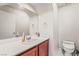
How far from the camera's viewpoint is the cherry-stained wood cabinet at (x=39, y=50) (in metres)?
1.38

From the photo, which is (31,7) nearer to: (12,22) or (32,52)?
(12,22)

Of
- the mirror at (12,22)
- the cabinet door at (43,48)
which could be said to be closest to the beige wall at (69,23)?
the cabinet door at (43,48)

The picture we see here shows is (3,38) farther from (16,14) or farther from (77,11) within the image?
(77,11)

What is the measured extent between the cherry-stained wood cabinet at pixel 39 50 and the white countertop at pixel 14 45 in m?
0.05

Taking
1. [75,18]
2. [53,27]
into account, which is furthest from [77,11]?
[53,27]

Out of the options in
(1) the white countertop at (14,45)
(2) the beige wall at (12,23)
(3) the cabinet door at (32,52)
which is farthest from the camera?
(2) the beige wall at (12,23)

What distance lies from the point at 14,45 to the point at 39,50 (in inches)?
15.6

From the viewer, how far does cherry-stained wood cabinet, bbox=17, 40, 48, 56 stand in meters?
1.38

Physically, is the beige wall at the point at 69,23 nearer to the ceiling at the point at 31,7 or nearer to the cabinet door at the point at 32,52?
the ceiling at the point at 31,7

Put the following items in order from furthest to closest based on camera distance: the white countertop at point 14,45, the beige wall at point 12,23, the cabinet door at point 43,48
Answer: the cabinet door at point 43,48, the beige wall at point 12,23, the white countertop at point 14,45

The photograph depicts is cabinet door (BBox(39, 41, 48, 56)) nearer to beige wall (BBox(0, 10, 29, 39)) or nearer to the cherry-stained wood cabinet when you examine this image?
the cherry-stained wood cabinet

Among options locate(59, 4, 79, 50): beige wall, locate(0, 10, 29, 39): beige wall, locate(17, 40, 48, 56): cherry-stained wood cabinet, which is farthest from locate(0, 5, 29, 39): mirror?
locate(59, 4, 79, 50): beige wall

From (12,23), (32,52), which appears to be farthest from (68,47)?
(12,23)

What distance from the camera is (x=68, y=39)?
157 cm
